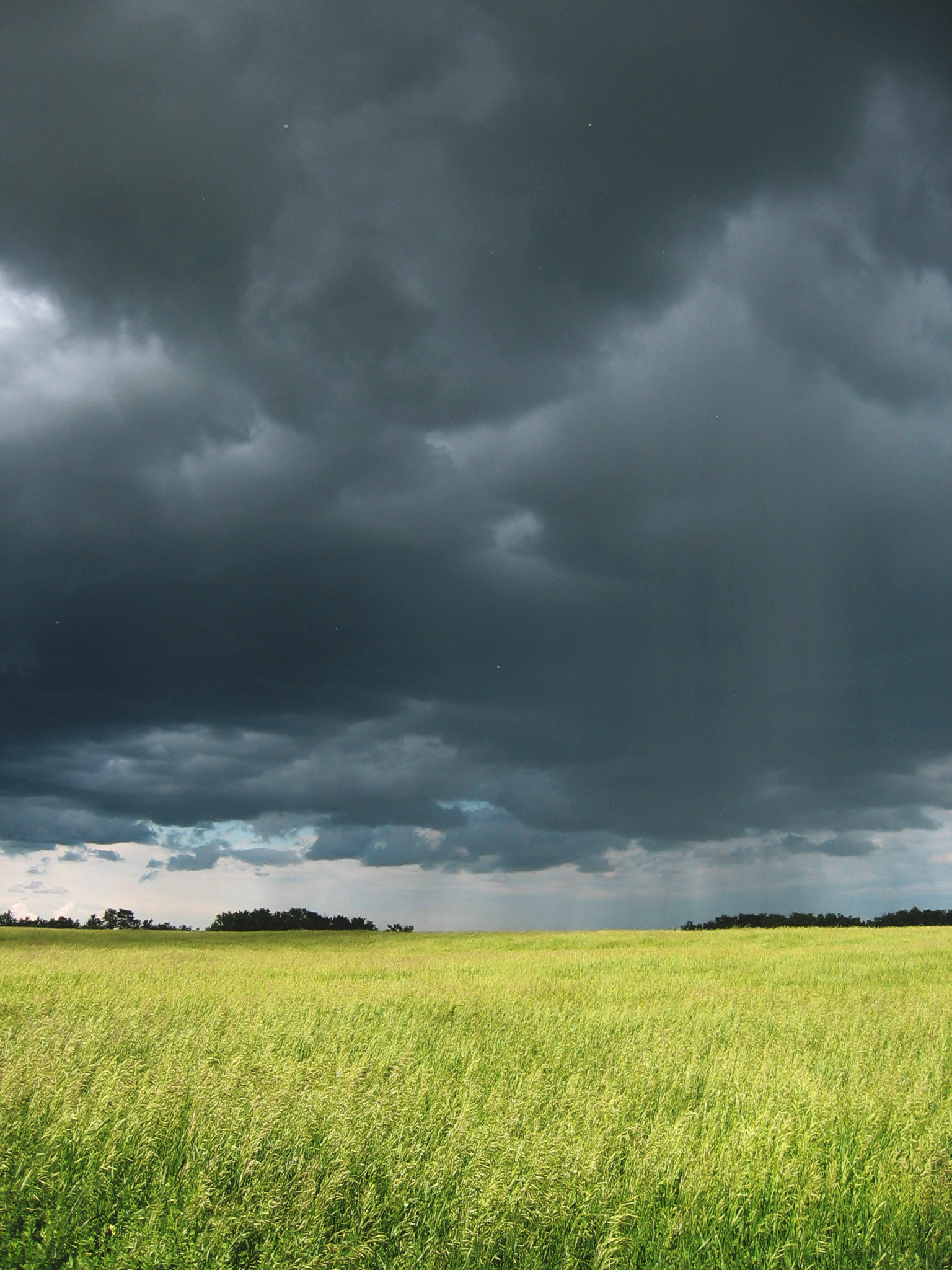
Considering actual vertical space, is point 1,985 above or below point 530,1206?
below

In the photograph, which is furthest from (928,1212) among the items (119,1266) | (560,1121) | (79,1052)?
(79,1052)

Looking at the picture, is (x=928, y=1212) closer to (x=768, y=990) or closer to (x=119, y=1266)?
(x=119, y=1266)

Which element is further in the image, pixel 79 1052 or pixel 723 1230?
pixel 79 1052

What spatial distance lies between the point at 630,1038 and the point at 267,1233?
6966mm

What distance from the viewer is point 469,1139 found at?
17.9 feet

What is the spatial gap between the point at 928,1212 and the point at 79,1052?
788 centimetres

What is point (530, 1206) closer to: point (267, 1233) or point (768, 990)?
point (267, 1233)

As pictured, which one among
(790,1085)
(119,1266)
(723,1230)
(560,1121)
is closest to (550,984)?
(790,1085)

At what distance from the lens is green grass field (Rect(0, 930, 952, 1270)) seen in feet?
15.0

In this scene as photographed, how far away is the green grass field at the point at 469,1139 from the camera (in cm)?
457

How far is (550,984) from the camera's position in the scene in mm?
17797

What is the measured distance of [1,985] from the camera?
16.5 metres

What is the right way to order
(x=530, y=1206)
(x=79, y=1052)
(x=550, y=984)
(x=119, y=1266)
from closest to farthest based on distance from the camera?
1. (x=119, y=1266)
2. (x=530, y=1206)
3. (x=79, y=1052)
4. (x=550, y=984)

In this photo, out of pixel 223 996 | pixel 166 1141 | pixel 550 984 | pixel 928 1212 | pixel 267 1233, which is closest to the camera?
pixel 267 1233
